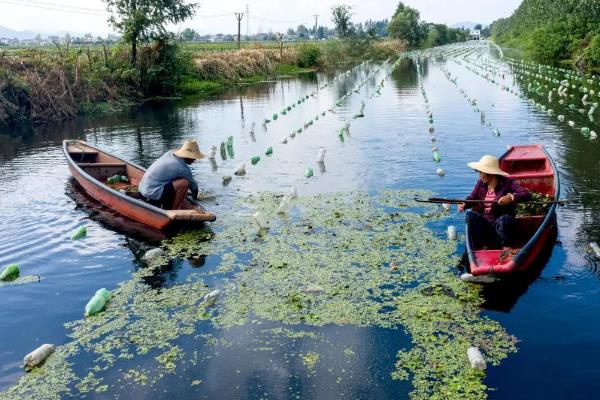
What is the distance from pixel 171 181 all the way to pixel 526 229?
6093mm

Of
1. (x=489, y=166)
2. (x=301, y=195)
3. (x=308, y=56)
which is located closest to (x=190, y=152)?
(x=301, y=195)

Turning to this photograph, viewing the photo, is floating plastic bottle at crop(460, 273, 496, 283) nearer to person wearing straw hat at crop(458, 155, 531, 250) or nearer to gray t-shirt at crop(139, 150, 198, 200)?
person wearing straw hat at crop(458, 155, 531, 250)

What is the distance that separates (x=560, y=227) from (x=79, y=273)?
7.94 metres

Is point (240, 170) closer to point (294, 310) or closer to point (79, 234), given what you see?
point (79, 234)

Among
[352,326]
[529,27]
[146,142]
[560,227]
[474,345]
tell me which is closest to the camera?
[474,345]

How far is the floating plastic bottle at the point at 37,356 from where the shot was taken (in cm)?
666

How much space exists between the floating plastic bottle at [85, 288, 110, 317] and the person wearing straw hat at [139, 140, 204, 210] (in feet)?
9.57

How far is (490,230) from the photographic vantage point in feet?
27.8

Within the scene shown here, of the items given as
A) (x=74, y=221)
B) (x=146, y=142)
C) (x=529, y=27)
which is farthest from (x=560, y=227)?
(x=529, y=27)

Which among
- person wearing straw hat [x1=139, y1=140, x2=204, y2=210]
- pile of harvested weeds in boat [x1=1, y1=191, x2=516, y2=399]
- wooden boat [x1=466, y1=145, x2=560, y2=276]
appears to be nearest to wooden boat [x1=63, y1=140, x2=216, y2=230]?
person wearing straw hat [x1=139, y1=140, x2=204, y2=210]

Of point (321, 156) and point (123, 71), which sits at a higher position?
point (123, 71)

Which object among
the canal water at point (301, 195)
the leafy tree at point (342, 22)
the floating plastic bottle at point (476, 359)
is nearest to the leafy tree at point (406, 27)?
the leafy tree at point (342, 22)

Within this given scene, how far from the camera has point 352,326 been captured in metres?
7.11

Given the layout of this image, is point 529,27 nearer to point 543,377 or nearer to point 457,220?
point 457,220
